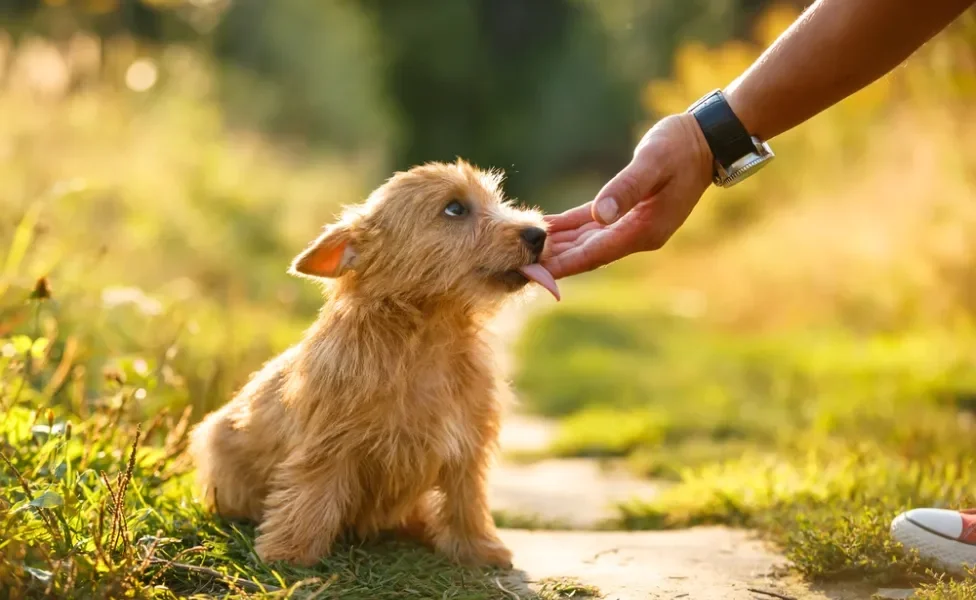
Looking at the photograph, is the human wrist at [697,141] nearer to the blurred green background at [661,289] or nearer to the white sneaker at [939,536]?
the blurred green background at [661,289]

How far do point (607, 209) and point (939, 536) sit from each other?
1470 millimetres

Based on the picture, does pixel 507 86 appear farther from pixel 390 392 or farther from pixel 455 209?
pixel 390 392

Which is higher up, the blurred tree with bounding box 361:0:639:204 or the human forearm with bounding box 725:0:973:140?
the blurred tree with bounding box 361:0:639:204

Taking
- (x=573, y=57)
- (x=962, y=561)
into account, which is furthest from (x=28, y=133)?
(x=573, y=57)

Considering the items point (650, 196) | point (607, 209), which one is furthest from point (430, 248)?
point (650, 196)

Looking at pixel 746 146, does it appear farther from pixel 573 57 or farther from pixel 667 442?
pixel 573 57

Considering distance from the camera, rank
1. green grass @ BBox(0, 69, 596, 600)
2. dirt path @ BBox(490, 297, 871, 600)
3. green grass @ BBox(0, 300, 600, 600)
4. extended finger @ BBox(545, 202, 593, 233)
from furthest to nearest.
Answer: extended finger @ BBox(545, 202, 593, 233)
dirt path @ BBox(490, 297, 871, 600)
green grass @ BBox(0, 69, 596, 600)
green grass @ BBox(0, 300, 600, 600)

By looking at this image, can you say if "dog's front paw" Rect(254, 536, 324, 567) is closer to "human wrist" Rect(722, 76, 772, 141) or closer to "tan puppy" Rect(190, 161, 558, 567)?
"tan puppy" Rect(190, 161, 558, 567)

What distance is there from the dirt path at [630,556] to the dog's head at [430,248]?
42 cm

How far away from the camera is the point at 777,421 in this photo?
611cm

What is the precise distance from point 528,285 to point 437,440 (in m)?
0.64

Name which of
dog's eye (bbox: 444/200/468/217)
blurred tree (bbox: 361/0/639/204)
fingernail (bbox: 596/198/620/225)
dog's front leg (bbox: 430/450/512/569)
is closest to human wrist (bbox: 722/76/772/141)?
fingernail (bbox: 596/198/620/225)

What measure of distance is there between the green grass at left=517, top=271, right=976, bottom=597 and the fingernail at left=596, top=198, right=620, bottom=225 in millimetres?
1213

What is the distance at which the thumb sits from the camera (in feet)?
10.6
